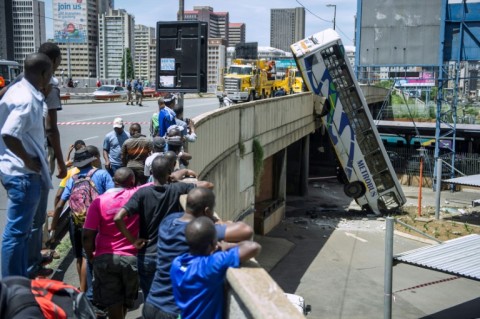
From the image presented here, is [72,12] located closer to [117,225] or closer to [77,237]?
[77,237]

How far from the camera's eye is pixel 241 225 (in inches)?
148

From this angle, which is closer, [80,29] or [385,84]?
[385,84]

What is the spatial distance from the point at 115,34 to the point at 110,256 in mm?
174771

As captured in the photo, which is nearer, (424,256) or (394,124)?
(424,256)

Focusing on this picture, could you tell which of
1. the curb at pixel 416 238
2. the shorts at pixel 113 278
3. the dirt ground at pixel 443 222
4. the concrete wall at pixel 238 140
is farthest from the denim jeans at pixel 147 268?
the curb at pixel 416 238

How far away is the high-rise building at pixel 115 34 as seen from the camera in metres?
161

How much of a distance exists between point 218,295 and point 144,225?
136 centimetres

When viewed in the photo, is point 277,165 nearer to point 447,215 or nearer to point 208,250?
point 447,215

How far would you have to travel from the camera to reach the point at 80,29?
152 m

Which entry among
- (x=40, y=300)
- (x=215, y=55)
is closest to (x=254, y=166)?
(x=40, y=300)

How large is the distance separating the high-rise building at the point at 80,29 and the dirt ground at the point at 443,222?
126m

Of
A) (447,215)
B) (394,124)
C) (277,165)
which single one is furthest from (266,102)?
(394,124)

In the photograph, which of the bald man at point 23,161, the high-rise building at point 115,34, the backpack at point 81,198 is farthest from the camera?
the high-rise building at point 115,34

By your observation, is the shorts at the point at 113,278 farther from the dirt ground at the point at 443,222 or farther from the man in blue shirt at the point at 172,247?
the dirt ground at the point at 443,222
